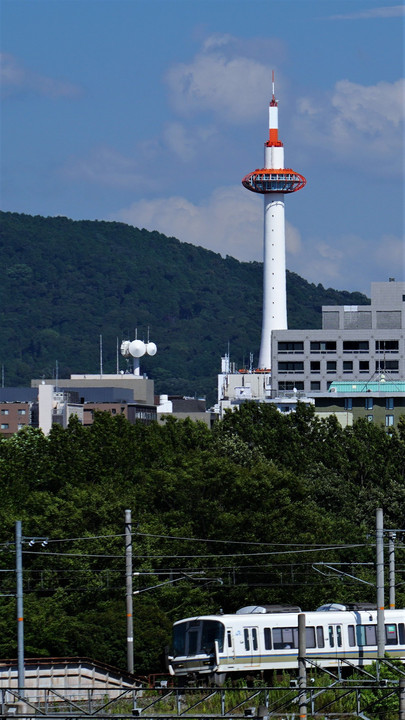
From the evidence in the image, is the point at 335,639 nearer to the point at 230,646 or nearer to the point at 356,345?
the point at 230,646

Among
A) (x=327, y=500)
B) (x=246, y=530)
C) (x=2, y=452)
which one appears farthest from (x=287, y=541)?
(x=2, y=452)

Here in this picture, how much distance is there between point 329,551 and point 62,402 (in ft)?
374

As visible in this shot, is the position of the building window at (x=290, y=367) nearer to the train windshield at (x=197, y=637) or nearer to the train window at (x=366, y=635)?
the train window at (x=366, y=635)

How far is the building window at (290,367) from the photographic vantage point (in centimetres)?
19162

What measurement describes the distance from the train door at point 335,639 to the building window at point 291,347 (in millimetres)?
129409

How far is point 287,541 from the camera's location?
251ft

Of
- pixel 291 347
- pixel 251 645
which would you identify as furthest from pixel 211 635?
pixel 291 347

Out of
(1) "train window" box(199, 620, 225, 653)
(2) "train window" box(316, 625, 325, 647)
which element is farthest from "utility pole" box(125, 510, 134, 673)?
(2) "train window" box(316, 625, 325, 647)

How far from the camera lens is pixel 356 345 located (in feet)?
630

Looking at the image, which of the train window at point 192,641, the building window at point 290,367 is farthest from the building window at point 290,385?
the train window at point 192,641

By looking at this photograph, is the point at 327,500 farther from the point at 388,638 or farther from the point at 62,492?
the point at 388,638

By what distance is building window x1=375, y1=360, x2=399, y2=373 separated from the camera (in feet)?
628

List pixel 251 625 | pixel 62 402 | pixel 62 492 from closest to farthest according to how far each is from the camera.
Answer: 1. pixel 251 625
2. pixel 62 492
3. pixel 62 402

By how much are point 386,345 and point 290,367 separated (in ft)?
42.7
